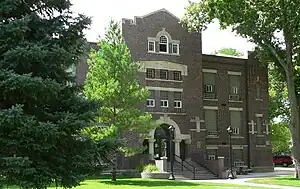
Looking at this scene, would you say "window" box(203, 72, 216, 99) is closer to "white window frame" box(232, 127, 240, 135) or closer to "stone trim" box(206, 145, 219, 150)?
"white window frame" box(232, 127, 240, 135)

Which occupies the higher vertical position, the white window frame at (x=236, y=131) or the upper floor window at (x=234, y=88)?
the upper floor window at (x=234, y=88)

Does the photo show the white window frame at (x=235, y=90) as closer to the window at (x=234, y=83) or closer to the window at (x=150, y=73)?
the window at (x=234, y=83)

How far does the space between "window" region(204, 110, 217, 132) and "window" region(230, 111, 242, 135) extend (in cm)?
181

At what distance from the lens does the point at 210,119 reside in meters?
39.5

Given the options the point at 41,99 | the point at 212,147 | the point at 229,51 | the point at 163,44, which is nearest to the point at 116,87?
the point at 163,44

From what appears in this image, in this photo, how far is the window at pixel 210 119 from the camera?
39156 mm

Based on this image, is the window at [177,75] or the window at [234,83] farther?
the window at [234,83]

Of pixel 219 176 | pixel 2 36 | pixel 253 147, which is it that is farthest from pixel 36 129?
pixel 253 147

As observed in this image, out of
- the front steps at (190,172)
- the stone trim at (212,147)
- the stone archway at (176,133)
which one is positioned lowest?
the front steps at (190,172)

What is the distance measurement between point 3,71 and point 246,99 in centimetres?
3430

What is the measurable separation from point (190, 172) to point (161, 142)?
3.87 metres

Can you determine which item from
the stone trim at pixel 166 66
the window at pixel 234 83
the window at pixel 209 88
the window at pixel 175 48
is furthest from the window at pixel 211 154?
the window at pixel 175 48

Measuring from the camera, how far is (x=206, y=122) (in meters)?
39.1

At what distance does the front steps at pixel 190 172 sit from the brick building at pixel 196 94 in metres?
1.04
